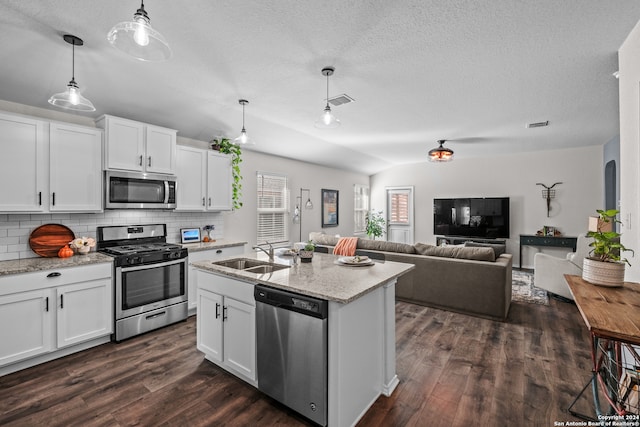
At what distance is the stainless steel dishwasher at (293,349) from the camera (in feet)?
5.95

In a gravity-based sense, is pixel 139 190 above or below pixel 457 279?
above

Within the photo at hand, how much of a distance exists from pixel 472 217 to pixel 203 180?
19.8 ft

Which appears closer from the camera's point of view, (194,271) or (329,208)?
(194,271)

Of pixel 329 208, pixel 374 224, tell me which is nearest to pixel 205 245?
pixel 329 208

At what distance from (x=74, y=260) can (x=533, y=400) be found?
13.4ft

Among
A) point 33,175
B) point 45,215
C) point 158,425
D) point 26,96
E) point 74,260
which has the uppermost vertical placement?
point 26,96

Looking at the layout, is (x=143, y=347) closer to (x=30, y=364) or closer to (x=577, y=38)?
(x=30, y=364)

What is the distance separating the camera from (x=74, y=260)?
291cm

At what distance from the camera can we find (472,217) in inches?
282

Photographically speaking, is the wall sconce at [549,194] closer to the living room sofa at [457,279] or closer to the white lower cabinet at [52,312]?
the living room sofa at [457,279]

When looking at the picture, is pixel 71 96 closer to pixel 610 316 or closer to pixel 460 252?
pixel 610 316

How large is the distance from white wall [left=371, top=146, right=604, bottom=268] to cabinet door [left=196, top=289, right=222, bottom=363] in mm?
6522

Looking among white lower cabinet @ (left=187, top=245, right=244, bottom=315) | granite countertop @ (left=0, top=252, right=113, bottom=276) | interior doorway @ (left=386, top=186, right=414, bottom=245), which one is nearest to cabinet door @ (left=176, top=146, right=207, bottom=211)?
white lower cabinet @ (left=187, top=245, right=244, bottom=315)

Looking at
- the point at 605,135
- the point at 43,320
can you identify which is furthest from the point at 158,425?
the point at 605,135
